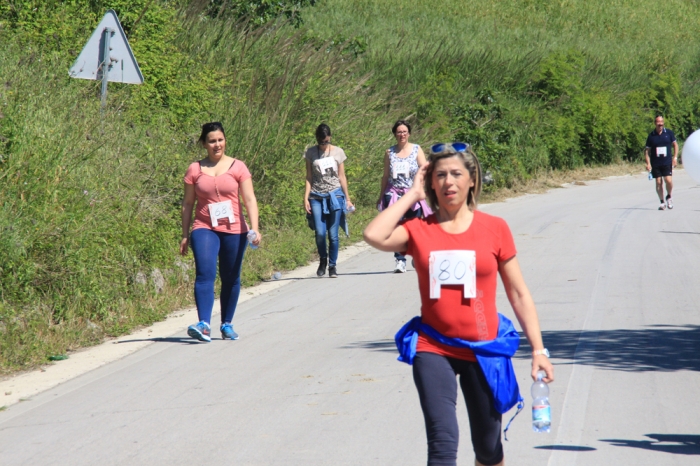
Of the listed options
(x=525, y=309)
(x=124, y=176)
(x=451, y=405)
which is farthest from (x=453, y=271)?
(x=124, y=176)

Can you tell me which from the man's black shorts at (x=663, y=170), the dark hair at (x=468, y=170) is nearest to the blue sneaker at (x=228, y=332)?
the dark hair at (x=468, y=170)

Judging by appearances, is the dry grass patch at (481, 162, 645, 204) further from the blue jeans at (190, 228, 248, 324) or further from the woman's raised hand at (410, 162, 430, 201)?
the woman's raised hand at (410, 162, 430, 201)

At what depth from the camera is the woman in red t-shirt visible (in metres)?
4.09

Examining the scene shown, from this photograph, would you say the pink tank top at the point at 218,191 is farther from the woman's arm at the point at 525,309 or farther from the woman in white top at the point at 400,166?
the woman's arm at the point at 525,309

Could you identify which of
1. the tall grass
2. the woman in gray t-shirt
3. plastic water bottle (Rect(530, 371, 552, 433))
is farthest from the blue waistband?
plastic water bottle (Rect(530, 371, 552, 433))

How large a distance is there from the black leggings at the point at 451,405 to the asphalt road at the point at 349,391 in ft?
3.87

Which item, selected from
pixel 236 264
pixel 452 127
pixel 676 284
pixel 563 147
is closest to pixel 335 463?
pixel 236 264

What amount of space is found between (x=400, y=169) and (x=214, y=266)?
3934 millimetres

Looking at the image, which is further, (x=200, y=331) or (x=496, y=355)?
(x=200, y=331)

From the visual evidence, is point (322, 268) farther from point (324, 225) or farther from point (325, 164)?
point (325, 164)

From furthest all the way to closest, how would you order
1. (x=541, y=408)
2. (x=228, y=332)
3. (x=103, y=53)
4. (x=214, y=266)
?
1. (x=103, y=53)
2. (x=228, y=332)
3. (x=214, y=266)
4. (x=541, y=408)

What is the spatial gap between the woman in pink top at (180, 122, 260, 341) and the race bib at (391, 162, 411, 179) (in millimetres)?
3516

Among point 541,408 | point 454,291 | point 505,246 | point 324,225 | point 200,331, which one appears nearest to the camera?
point 541,408

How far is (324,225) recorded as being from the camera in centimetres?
1287
